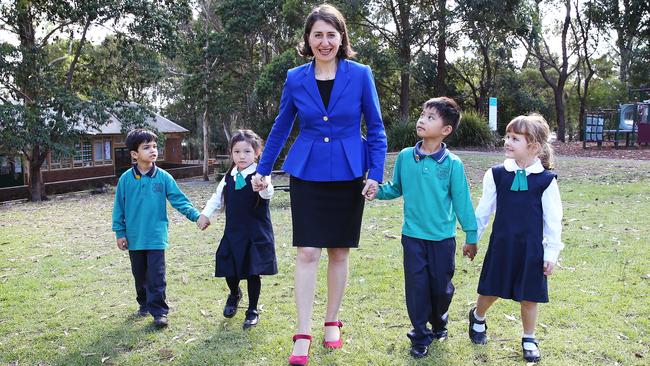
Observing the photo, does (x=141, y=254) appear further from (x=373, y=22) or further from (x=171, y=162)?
(x=171, y=162)

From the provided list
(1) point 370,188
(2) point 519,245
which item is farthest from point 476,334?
(1) point 370,188

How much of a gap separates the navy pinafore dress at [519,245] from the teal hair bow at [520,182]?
0.02 m

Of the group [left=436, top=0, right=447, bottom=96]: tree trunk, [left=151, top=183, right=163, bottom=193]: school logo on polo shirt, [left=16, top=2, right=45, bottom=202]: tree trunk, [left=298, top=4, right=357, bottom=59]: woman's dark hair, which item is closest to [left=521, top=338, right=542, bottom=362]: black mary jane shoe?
[left=298, top=4, right=357, bottom=59]: woman's dark hair

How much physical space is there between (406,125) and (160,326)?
56.4ft

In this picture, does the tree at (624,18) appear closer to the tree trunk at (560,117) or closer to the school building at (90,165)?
the tree trunk at (560,117)

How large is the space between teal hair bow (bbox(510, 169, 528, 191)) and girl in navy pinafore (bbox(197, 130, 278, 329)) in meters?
1.62

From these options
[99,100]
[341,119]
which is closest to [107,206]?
[99,100]

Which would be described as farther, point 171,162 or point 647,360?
point 171,162

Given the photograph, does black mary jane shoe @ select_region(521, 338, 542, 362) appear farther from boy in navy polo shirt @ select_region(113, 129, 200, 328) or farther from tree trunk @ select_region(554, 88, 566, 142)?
tree trunk @ select_region(554, 88, 566, 142)

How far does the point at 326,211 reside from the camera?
134 inches

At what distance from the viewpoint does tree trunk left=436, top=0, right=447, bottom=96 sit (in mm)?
21516

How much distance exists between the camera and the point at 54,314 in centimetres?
450

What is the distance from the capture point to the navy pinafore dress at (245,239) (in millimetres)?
4077

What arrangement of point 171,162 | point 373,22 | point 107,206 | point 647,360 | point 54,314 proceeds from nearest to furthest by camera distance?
point 647,360, point 54,314, point 107,206, point 373,22, point 171,162
